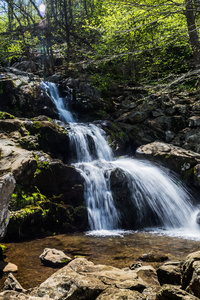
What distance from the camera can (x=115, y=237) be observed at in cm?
759

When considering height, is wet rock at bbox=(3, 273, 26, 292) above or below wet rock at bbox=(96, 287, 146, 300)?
below

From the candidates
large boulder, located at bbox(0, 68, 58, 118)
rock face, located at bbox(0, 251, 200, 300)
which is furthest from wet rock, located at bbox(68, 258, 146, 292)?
large boulder, located at bbox(0, 68, 58, 118)

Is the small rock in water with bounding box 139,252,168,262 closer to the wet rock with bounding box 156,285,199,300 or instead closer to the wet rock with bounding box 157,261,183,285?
the wet rock with bounding box 157,261,183,285

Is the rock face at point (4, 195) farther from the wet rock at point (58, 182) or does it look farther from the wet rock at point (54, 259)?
the wet rock at point (58, 182)

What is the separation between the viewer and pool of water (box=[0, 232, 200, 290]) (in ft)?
15.8

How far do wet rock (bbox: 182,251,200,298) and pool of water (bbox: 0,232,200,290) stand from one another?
210 cm

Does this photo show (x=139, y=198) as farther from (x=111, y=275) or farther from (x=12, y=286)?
(x=12, y=286)

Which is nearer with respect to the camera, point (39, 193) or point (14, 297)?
point (14, 297)

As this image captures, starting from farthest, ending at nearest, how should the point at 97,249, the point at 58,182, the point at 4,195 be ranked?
the point at 58,182
the point at 97,249
the point at 4,195

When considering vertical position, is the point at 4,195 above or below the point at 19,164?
below

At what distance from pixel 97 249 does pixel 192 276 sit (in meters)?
3.84

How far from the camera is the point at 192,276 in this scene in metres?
2.81

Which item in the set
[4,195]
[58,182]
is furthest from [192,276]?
[58,182]

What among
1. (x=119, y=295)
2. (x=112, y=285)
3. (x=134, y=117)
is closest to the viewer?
(x=119, y=295)
